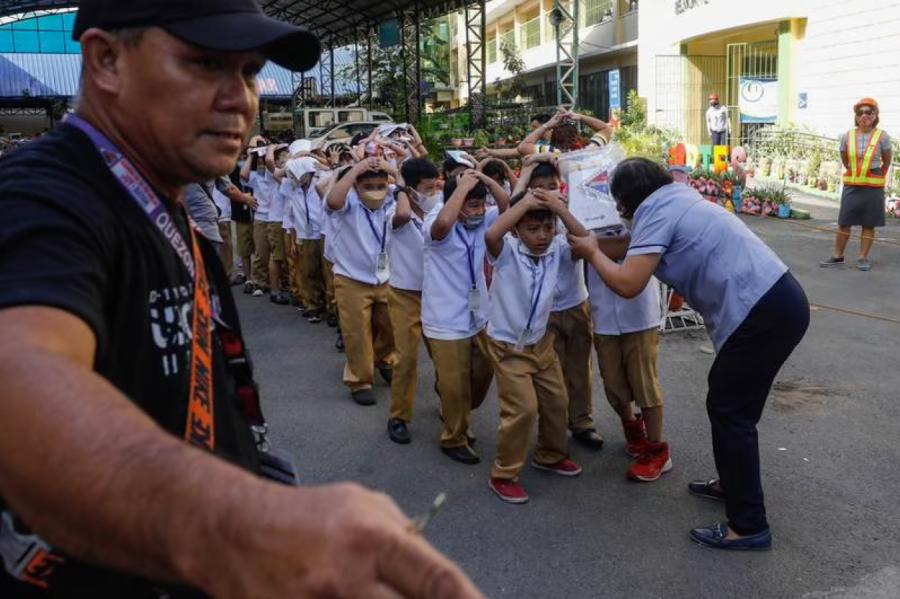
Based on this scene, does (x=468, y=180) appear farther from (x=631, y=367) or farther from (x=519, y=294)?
(x=631, y=367)

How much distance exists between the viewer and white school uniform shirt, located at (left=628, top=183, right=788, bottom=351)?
341cm

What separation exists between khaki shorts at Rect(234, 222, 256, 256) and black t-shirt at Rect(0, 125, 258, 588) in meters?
9.15

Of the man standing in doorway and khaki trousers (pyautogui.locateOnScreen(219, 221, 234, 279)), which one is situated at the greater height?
the man standing in doorway

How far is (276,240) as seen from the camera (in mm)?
9211

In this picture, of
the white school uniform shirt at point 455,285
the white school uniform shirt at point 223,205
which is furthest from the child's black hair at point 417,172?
the white school uniform shirt at point 223,205

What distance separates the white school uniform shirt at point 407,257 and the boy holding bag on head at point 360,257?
1.31 ft

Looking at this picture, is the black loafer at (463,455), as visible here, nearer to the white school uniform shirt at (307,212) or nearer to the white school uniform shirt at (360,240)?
the white school uniform shirt at (360,240)

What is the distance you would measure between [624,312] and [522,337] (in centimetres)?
64

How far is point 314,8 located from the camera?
2636 cm

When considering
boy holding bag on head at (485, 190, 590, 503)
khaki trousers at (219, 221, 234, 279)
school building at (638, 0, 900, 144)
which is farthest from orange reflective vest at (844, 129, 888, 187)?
khaki trousers at (219, 221, 234, 279)

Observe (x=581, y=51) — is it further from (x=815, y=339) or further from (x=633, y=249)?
(x=633, y=249)

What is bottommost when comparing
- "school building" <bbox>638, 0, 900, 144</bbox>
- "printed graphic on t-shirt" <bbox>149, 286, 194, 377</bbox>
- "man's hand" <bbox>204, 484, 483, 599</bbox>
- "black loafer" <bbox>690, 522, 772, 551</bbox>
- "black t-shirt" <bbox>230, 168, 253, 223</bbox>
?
"black loafer" <bbox>690, 522, 772, 551</bbox>

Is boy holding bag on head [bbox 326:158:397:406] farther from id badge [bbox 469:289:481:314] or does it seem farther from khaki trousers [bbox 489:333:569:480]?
khaki trousers [bbox 489:333:569:480]

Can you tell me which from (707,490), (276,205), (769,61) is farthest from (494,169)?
(769,61)
